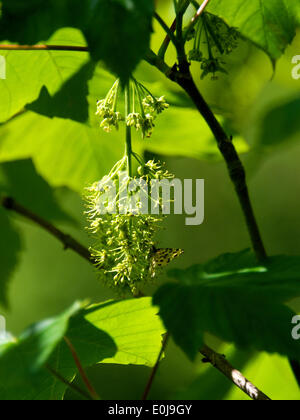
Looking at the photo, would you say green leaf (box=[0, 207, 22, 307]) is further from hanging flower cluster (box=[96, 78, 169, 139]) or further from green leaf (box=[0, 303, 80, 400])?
green leaf (box=[0, 303, 80, 400])

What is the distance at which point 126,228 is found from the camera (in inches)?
36.3

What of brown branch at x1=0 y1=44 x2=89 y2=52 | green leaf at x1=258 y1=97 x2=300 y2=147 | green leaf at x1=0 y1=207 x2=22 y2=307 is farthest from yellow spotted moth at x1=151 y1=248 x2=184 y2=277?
green leaf at x1=0 y1=207 x2=22 y2=307

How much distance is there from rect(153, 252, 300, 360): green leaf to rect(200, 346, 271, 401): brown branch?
16 cm

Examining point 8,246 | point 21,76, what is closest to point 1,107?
point 21,76

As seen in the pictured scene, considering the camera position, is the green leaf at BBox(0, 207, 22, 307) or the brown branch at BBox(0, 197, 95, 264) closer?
the brown branch at BBox(0, 197, 95, 264)

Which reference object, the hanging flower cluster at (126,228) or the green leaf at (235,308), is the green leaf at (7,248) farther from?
the green leaf at (235,308)

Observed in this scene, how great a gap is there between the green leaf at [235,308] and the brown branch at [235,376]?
16 centimetres

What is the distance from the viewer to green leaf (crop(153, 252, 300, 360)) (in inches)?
28.2

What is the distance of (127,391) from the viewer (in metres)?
3.14

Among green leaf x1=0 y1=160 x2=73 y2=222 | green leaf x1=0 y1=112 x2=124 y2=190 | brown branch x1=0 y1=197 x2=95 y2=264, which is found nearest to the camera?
brown branch x1=0 y1=197 x2=95 y2=264

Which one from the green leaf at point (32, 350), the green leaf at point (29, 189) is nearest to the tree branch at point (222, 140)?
the green leaf at point (32, 350)

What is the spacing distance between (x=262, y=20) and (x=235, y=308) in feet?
1.72

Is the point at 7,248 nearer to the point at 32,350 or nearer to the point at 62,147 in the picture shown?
the point at 62,147

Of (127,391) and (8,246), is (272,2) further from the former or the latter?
(127,391)
